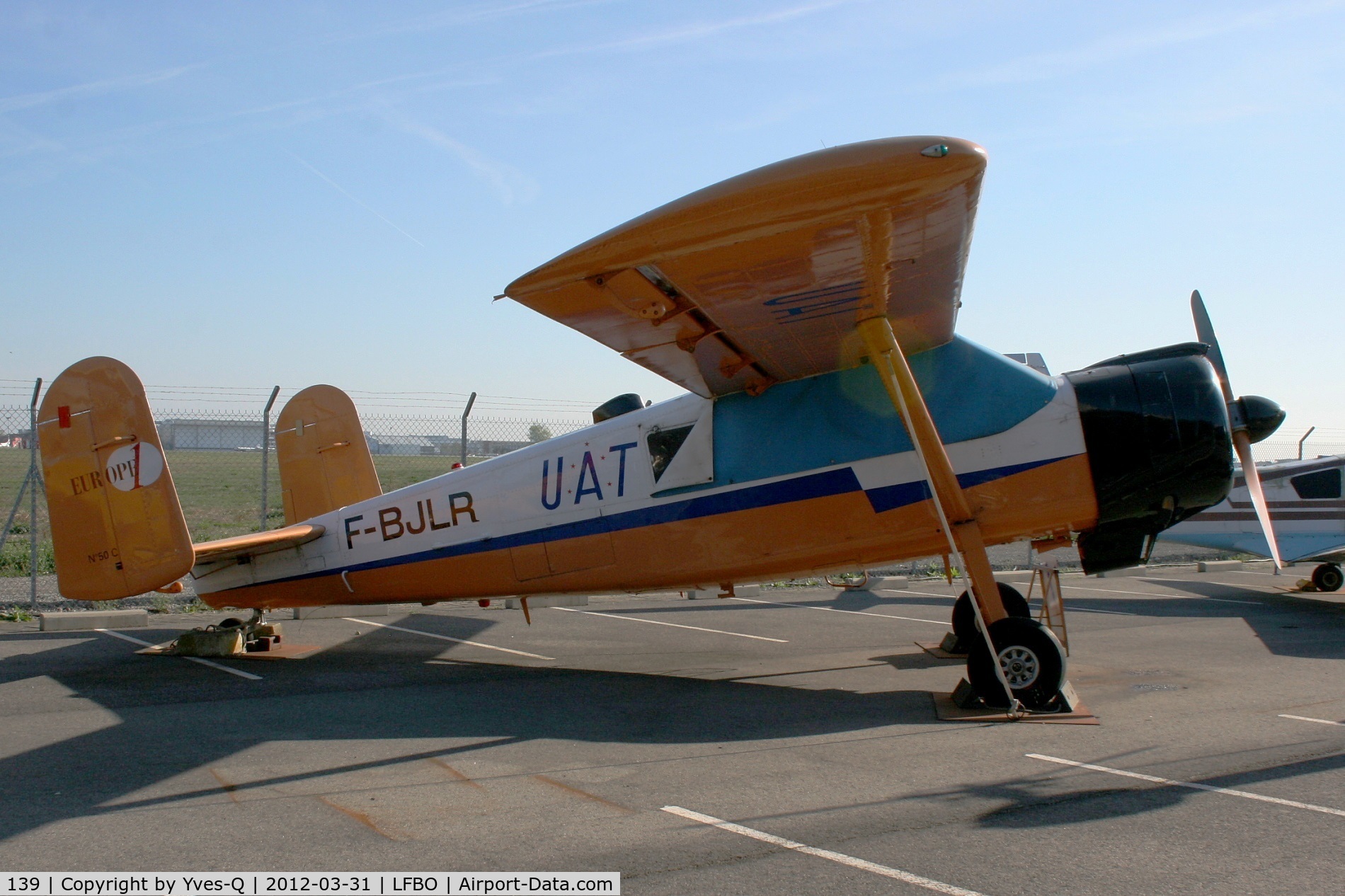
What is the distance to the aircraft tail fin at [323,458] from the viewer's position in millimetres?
10766

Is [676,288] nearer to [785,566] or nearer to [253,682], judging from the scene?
[785,566]

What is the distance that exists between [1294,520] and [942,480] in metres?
11.0

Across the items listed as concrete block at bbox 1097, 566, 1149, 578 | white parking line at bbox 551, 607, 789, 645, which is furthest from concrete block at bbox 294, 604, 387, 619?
concrete block at bbox 1097, 566, 1149, 578

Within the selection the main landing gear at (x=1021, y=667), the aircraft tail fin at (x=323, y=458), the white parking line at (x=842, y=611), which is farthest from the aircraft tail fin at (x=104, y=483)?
the white parking line at (x=842, y=611)

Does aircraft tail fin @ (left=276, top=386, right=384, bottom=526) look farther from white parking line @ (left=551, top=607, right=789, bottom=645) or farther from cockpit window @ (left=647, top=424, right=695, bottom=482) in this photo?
cockpit window @ (left=647, top=424, right=695, bottom=482)

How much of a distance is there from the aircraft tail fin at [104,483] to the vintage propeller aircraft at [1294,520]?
12776 millimetres

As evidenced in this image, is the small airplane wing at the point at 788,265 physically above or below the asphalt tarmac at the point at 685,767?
above

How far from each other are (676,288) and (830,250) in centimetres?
91

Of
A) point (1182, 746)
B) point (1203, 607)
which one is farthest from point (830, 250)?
point (1203, 607)

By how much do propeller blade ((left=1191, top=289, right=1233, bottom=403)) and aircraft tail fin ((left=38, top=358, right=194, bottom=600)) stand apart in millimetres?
8685

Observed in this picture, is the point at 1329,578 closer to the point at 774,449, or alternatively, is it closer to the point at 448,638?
the point at 774,449

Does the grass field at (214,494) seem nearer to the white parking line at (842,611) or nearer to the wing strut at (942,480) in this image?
the white parking line at (842,611)

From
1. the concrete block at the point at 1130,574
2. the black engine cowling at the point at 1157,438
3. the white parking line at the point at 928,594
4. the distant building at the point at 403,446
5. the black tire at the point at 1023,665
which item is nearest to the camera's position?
the black tire at the point at 1023,665

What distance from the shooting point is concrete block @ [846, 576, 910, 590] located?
15297 millimetres
